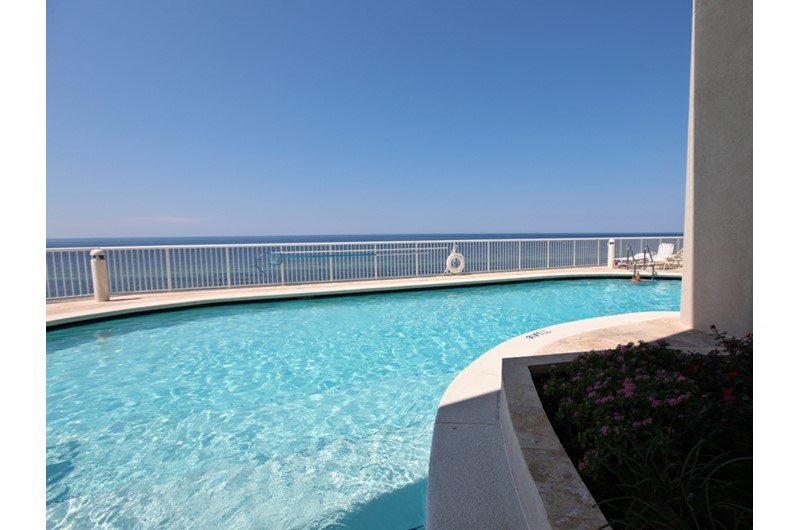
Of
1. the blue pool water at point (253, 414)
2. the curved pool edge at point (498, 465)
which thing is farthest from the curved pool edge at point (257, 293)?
the curved pool edge at point (498, 465)

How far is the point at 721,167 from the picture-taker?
366cm

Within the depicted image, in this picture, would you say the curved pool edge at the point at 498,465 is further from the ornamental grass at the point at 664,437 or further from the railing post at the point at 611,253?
the railing post at the point at 611,253

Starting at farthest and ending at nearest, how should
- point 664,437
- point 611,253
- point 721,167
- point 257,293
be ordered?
point 611,253 < point 257,293 < point 721,167 < point 664,437

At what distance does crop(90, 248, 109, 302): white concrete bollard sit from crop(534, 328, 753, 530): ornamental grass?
354 inches

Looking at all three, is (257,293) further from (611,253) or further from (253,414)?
(611,253)

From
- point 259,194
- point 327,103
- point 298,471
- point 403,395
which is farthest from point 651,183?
point 259,194

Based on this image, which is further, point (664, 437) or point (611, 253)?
point (611, 253)

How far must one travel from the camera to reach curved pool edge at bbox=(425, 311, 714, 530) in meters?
1.36

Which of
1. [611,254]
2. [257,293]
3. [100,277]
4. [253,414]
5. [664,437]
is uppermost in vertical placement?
[611,254]

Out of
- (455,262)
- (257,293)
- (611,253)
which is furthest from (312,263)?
(611,253)

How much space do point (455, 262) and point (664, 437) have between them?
9.10 meters

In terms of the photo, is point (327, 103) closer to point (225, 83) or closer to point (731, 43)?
point (225, 83)

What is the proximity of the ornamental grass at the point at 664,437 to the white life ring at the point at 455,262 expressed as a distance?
8182 millimetres
